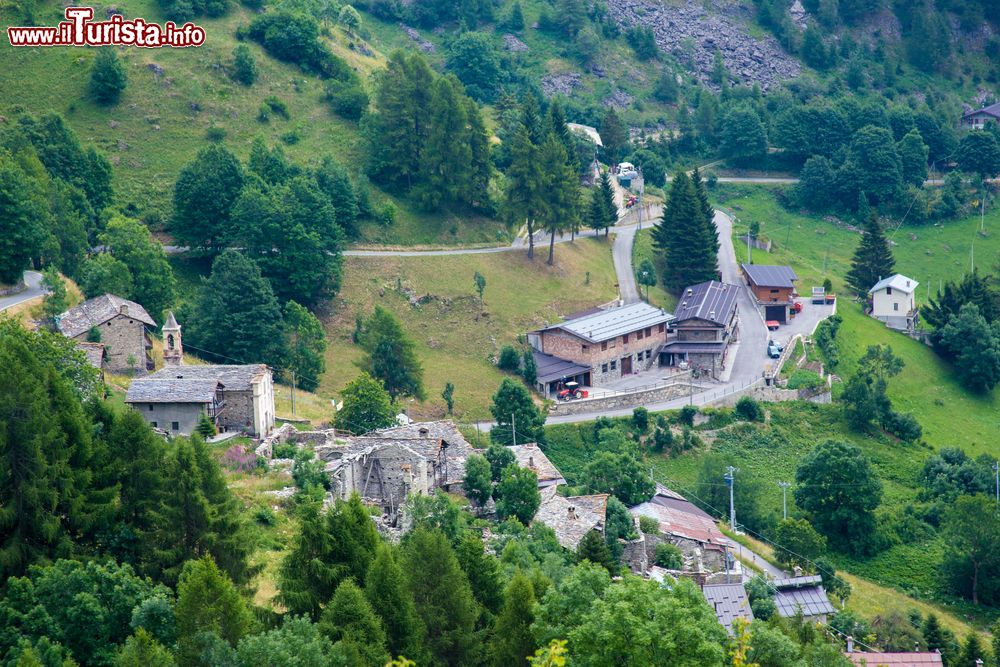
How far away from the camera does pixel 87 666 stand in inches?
1625

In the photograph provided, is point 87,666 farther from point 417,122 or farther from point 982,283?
point 982,283

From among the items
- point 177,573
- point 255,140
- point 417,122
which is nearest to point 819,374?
point 417,122

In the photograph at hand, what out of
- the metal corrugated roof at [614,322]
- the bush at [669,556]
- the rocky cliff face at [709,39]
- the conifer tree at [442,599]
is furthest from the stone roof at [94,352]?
the rocky cliff face at [709,39]

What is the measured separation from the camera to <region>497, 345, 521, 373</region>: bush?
285 ft

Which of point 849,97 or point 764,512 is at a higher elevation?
point 849,97

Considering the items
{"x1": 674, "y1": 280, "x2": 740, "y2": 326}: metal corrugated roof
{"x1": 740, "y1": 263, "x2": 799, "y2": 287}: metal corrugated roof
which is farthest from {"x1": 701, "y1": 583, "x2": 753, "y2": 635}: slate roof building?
{"x1": 740, "y1": 263, "x2": 799, "y2": 287}: metal corrugated roof

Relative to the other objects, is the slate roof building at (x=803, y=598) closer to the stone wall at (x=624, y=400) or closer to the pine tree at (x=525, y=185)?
the stone wall at (x=624, y=400)

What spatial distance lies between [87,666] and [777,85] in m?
127

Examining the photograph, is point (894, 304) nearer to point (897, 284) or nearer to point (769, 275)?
point (897, 284)

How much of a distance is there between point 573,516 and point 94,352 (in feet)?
82.6

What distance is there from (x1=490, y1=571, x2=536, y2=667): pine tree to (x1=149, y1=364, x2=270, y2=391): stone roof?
25179 mm

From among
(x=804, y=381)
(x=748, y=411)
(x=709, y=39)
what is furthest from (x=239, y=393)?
(x=709, y=39)

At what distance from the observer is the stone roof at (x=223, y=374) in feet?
210

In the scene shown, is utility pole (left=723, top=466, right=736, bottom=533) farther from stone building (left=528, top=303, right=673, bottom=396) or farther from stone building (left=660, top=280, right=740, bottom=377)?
stone building (left=660, top=280, right=740, bottom=377)
